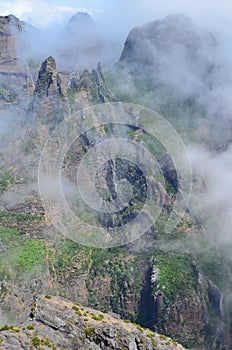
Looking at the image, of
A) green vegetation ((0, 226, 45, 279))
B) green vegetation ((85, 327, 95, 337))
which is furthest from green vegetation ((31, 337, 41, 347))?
green vegetation ((0, 226, 45, 279))

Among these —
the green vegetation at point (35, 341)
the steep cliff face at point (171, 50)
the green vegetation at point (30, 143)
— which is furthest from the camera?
the steep cliff face at point (171, 50)

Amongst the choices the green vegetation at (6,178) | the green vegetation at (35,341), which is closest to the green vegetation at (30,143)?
the green vegetation at (6,178)

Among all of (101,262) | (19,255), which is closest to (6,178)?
(19,255)

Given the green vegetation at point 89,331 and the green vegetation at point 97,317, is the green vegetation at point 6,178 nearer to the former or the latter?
the green vegetation at point 97,317

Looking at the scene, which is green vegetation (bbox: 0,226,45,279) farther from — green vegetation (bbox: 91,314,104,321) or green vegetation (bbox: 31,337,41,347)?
green vegetation (bbox: 31,337,41,347)

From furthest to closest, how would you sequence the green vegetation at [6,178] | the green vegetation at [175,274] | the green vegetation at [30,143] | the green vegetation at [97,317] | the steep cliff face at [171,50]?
the steep cliff face at [171,50] < the green vegetation at [30,143] < the green vegetation at [6,178] < the green vegetation at [175,274] < the green vegetation at [97,317]

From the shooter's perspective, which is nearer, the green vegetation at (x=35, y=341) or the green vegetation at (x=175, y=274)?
the green vegetation at (x=35, y=341)

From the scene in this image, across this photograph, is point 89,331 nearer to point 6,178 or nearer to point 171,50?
point 6,178

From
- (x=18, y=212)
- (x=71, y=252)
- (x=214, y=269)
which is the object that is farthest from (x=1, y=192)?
(x=214, y=269)
